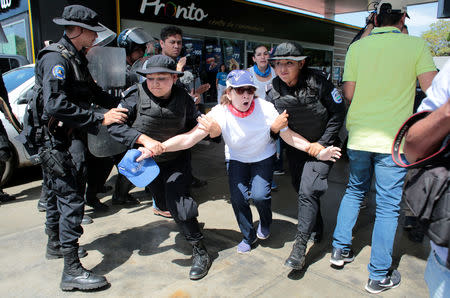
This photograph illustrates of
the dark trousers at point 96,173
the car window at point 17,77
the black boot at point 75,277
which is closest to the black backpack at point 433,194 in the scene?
the black boot at point 75,277

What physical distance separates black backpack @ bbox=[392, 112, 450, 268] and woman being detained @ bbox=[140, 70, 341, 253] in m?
1.55

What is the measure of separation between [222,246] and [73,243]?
1.32m

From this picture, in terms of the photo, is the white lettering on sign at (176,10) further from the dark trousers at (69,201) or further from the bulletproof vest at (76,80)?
the dark trousers at (69,201)

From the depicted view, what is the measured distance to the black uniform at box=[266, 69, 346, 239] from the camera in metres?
2.94

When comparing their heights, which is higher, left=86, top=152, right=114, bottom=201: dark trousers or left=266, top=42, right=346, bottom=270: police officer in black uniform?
left=266, top=42, right=346, bottom=270: police officer in black uniform

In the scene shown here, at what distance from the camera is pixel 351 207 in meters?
2.89

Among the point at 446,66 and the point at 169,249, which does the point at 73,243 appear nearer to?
the point at 169,249

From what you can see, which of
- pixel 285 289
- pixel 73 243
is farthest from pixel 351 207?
pixel 73 243

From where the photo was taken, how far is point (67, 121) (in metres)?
2.60

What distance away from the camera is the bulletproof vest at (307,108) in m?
2.94

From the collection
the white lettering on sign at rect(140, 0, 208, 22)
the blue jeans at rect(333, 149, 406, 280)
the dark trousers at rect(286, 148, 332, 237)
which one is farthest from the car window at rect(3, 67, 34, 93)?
the blue jeans at rect(333, 149, 406, 280)

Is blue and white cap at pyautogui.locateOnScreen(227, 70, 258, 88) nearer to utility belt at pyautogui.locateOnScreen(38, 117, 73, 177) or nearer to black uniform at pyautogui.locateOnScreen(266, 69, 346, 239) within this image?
black uniform at pyautogui.locateOnScreen(266, 69, 346, 239)

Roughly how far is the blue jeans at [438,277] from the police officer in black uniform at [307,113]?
145cm

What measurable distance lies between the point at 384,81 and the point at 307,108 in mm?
607
